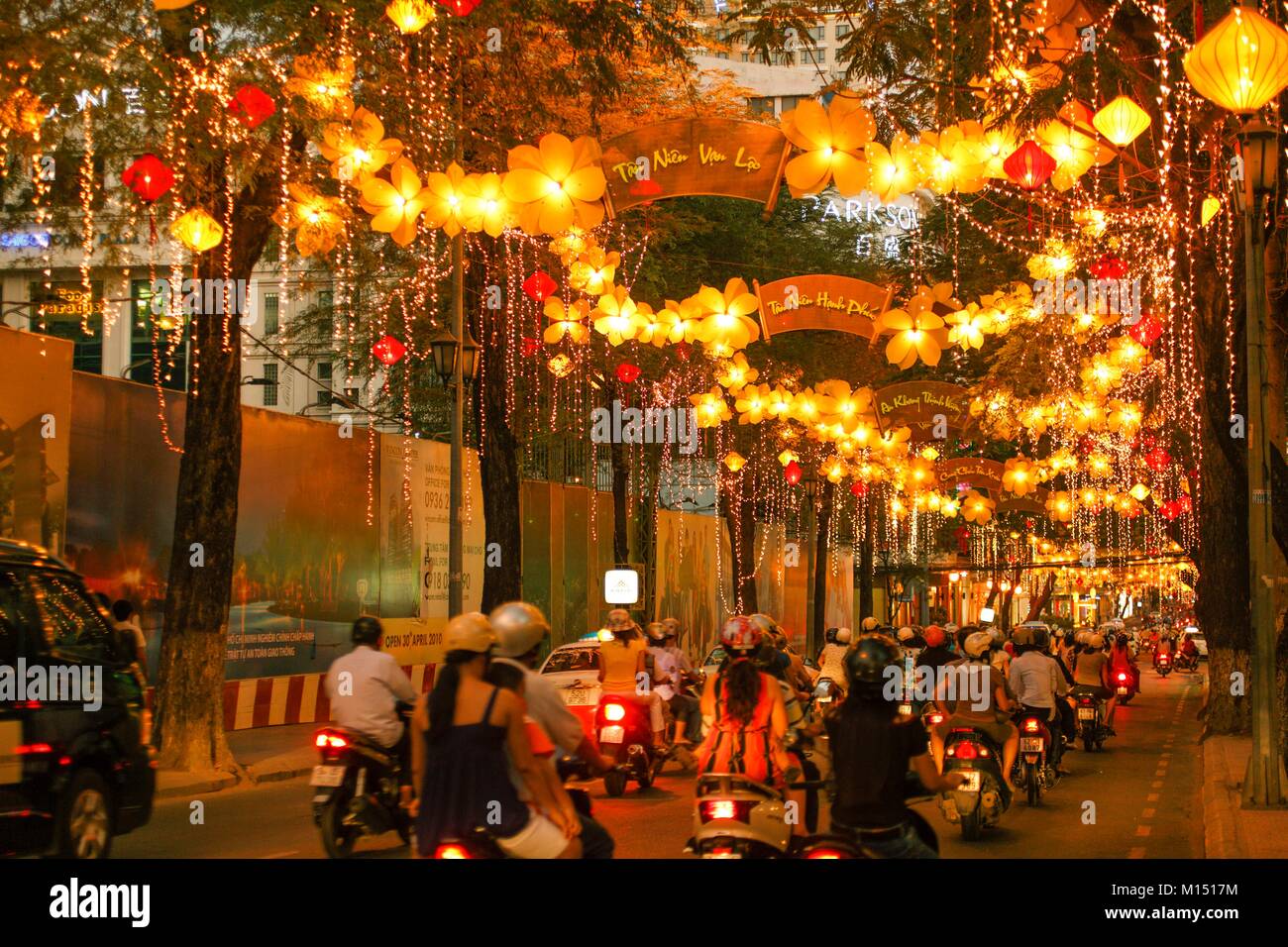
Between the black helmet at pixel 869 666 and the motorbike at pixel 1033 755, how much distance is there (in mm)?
8416

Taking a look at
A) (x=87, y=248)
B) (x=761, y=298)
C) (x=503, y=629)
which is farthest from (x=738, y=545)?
(x=503, y=629)

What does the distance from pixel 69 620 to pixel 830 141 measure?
667 centimetres

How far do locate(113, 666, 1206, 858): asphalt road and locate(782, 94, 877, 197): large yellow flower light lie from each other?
5424 millimetres

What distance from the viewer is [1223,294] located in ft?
52.9

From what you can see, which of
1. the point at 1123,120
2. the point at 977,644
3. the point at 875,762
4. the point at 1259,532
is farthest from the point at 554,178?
the point at 1259,532

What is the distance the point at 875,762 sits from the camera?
693cm

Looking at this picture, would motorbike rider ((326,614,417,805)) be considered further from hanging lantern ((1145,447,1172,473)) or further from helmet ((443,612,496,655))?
hanging lantern ((1145,447,1172,473))

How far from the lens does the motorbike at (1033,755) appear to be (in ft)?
49.2

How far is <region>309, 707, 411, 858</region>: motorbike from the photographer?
10.4 m

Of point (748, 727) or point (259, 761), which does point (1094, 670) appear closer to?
point (259, 761)

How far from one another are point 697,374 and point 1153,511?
43.0 ft

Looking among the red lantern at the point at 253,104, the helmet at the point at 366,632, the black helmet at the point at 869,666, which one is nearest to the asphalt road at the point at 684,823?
the helmet at the point at 366,632

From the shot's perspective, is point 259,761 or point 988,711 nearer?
point 988,711
